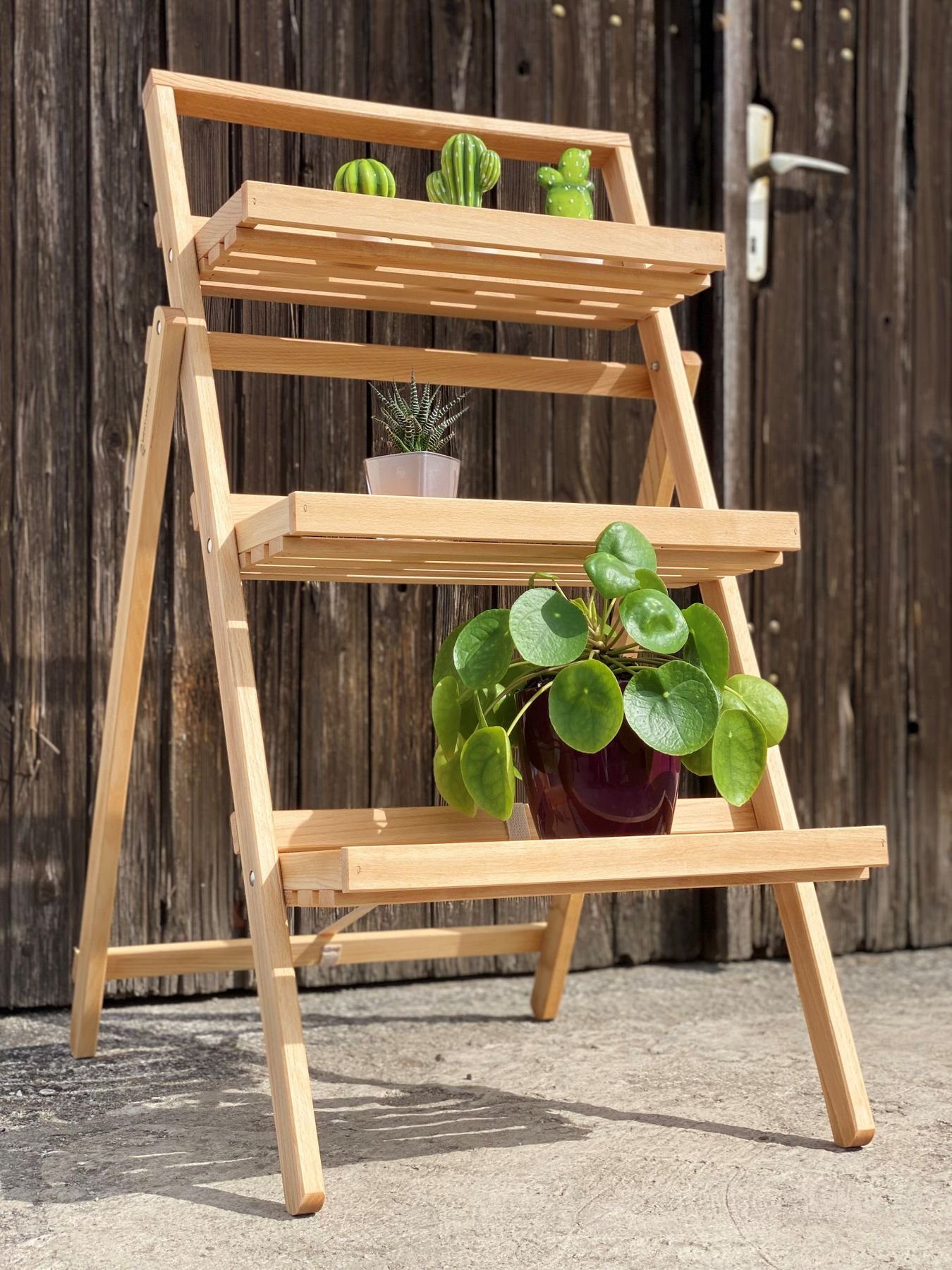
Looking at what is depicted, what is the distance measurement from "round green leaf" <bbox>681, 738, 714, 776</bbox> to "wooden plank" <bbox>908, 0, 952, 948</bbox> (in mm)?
1353

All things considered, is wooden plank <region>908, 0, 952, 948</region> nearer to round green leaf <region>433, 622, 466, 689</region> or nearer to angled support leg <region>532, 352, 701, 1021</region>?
angled support leg <region>532, 352, 701, 1021</region>

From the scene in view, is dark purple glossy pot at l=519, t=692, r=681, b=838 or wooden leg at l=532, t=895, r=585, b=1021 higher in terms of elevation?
dark purple glossy pot at l=519, t=692, r=681, b=838

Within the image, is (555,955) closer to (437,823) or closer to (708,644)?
(437,823)

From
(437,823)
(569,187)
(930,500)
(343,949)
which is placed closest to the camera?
(437,823)

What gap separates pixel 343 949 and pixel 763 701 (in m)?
0.81

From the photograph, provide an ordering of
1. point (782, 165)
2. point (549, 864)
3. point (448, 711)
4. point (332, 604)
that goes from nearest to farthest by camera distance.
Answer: point (549, 864)
point (448, 711)
point (332, 604)
point (782, 165)

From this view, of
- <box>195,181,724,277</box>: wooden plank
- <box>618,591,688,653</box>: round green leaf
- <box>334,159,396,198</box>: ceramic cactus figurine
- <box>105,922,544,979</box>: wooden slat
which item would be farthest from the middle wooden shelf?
<box>105,922,544,979</box>: wooden slat

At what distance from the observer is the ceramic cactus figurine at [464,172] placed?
70.3 inches

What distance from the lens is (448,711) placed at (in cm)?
158

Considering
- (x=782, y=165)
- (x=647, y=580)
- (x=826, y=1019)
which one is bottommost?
(x=826, y=1019)

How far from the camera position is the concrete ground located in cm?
129

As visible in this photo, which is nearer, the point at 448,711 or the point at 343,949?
the point at 448,711

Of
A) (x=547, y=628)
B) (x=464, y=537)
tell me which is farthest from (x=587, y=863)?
(x=464, y=537)

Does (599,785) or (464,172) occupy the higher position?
(464,172)
